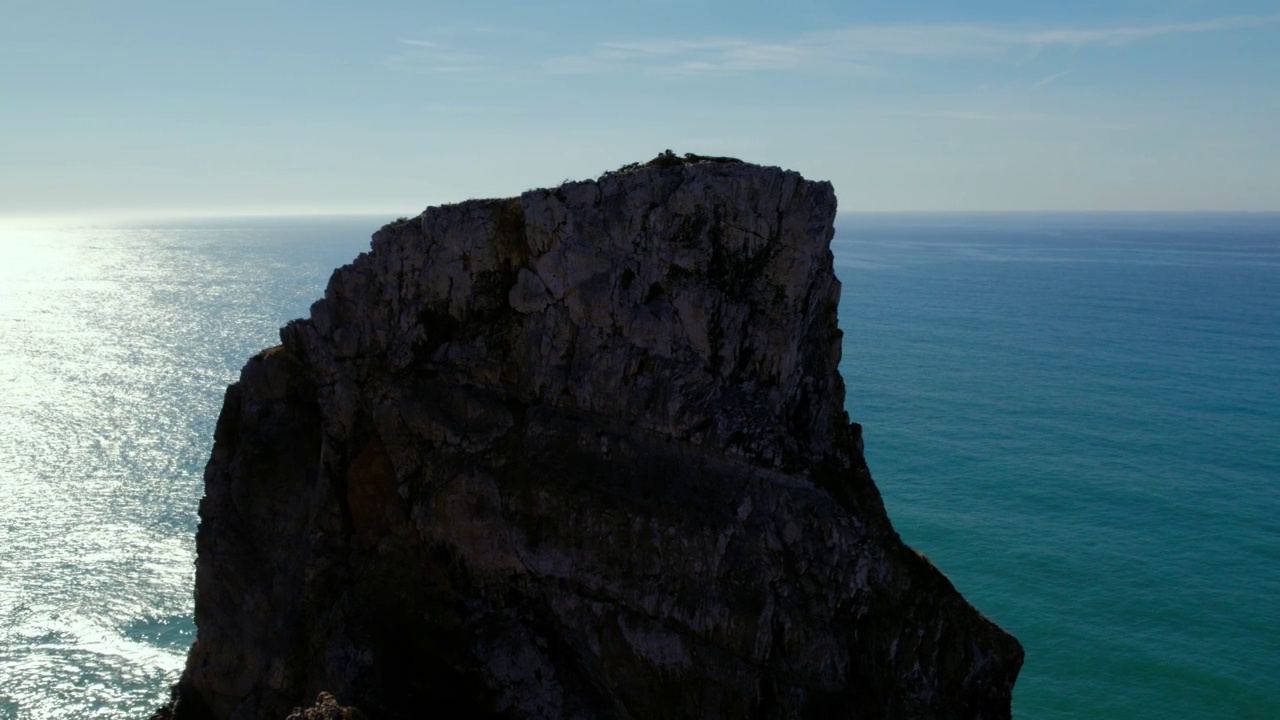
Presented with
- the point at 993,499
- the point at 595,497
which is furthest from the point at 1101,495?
the point at 595,497

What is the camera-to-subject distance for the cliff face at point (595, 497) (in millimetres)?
29641

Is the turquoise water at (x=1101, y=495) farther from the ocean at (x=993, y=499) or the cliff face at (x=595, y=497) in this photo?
the cliff face at (x=595, y=497)

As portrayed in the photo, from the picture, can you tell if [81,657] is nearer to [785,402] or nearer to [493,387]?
[493,387]

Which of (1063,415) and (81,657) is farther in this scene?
(1063,415)

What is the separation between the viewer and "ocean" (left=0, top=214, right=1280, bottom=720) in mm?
52062

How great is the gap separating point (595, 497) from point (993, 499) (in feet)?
183

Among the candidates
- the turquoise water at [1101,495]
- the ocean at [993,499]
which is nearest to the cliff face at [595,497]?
the ocean at [993,499]

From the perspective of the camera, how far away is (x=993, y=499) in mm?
77562

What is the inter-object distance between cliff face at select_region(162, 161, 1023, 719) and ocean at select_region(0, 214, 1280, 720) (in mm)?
21595

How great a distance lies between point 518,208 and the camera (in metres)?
33.5

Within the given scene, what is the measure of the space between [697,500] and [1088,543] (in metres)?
50.0

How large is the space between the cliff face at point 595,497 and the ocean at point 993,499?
70.9ft

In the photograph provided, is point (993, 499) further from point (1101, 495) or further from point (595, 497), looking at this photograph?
point (595, 497)

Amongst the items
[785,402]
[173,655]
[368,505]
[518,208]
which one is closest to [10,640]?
[173,655]
